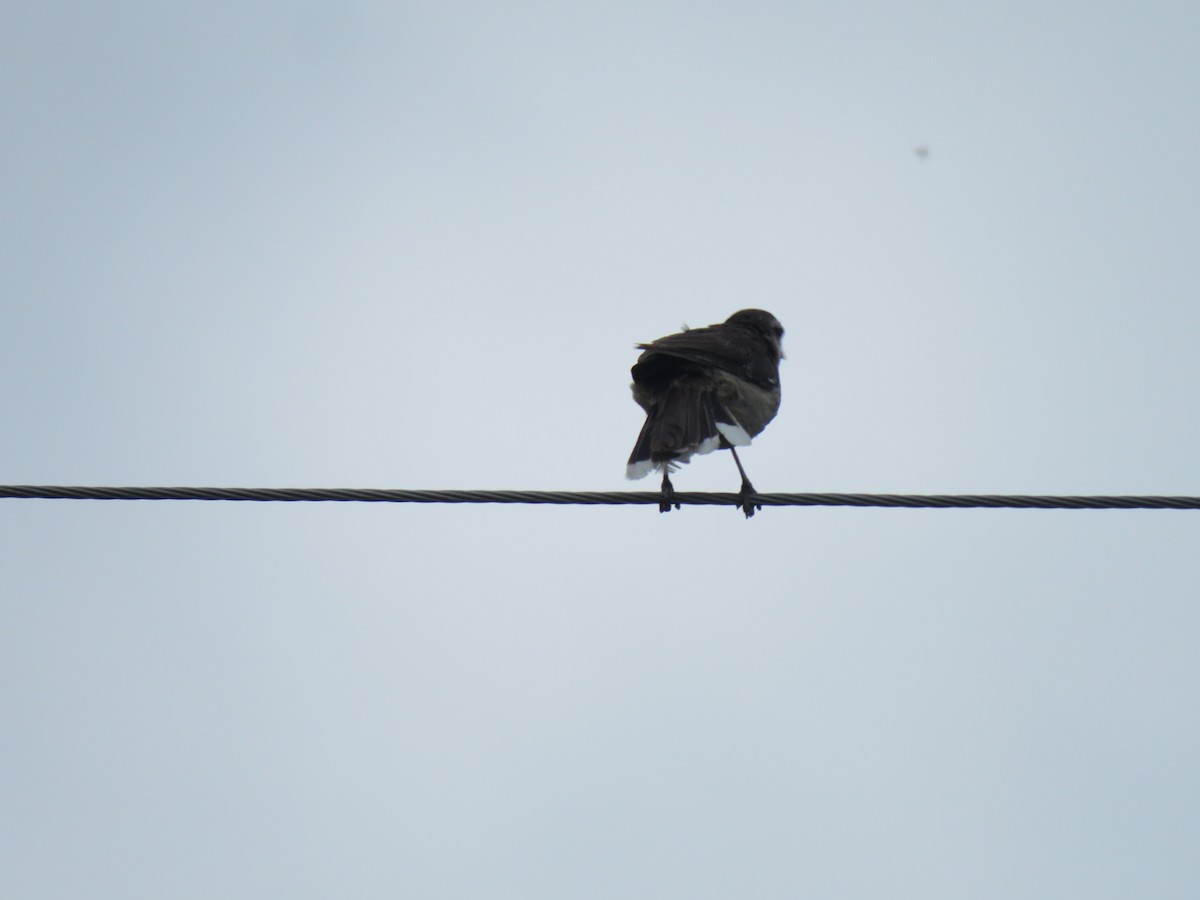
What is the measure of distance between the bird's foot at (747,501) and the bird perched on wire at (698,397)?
0.03 ft

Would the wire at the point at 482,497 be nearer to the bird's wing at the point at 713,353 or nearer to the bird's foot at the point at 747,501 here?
the bird's foot at the point at 747,501

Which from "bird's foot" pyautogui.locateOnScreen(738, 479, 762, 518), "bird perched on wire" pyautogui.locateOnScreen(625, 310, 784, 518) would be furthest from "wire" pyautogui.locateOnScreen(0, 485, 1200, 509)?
"bird perched on wire" pyautogui.locateOnScreen(625, 310, 784, 518)

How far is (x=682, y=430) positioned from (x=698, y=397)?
1.88ft

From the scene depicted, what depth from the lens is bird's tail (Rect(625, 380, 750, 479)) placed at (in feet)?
24.9

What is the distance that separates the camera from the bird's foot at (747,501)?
18.4ft

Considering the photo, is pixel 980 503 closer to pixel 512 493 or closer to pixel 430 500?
pixel 512 493

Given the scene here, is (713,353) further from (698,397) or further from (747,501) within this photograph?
(747,501)

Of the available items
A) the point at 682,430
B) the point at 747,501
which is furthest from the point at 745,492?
the point at 747,501

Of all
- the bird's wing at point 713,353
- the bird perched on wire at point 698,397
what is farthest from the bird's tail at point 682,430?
the bird's wing at point 713,353

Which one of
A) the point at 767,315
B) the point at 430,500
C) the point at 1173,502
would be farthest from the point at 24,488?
the point at 767,315

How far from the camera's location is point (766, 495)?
5570 mm

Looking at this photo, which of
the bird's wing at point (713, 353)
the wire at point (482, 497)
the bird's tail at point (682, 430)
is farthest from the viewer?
the bird's wing at point (713, 353)

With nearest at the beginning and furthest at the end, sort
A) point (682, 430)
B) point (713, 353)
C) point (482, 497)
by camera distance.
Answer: point (482, 497) < point (682, 430) < point (713, 353)

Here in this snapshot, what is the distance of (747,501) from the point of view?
17.8 feet
